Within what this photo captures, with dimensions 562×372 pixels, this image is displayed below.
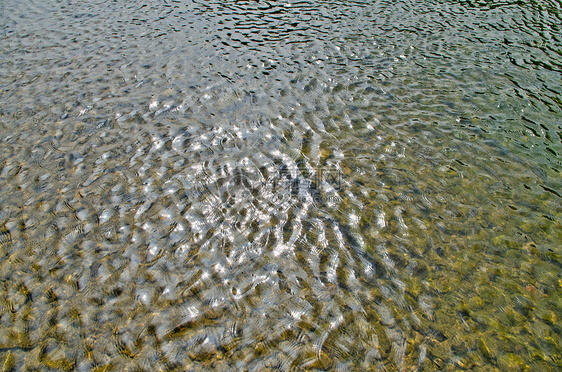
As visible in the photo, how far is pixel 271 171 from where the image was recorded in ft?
36.8

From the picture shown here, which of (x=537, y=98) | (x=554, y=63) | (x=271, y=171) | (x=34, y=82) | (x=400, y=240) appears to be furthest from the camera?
(x=554, y=63)

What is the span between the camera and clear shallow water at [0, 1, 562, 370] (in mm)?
6996

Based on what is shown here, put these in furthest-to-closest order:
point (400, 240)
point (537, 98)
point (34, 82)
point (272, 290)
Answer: point (34, 82)
point (537, 98)
point (400, 240)
point (272, 290)

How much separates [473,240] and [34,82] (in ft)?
61.6

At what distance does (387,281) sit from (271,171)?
4.96 meters

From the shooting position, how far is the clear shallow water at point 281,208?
6996mm

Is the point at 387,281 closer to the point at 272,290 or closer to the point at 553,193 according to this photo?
the point at 272,290

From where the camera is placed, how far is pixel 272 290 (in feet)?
25.8

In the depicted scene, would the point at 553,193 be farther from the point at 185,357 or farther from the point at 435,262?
the point at 185,357

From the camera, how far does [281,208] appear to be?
991cm

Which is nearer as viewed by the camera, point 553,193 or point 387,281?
point 387,281

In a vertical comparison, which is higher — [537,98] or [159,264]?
[537,98]

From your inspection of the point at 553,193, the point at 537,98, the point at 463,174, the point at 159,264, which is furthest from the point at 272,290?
the point at 537,98

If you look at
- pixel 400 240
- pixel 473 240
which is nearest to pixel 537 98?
pixel 473 240
